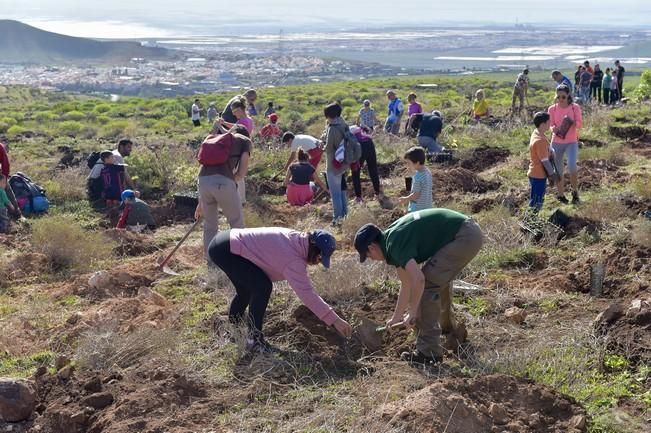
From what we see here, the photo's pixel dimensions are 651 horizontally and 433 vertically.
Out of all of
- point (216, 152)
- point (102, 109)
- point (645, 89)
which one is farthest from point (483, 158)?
Result: point (102, 109)

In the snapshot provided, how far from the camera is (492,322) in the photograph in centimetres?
645

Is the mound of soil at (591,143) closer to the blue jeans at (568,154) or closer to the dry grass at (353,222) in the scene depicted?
the blue jeans at (568,154)

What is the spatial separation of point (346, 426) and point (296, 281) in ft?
3.54

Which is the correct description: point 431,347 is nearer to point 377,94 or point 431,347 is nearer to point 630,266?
point 630,266

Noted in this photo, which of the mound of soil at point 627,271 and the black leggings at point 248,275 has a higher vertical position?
the black leggings at point 248,275

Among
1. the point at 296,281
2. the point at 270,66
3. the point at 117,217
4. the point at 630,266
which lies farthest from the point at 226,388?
the point at 270,66

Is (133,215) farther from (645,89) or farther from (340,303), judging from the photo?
(645,89)

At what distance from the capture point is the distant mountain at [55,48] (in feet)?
414

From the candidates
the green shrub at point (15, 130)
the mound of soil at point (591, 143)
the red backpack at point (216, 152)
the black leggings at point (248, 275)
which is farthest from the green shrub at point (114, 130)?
the black leggings at point (248, 275)

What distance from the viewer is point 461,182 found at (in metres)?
12.7

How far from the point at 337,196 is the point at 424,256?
4.84 m

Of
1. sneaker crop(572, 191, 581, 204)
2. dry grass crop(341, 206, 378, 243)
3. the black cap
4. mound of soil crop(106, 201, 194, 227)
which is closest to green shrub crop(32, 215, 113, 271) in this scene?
mound of soil crop(106, 201, 194, 227)

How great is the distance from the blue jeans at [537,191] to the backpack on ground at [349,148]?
2.04 m

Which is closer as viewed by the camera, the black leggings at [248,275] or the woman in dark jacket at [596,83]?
the black leggings at [248,275]
